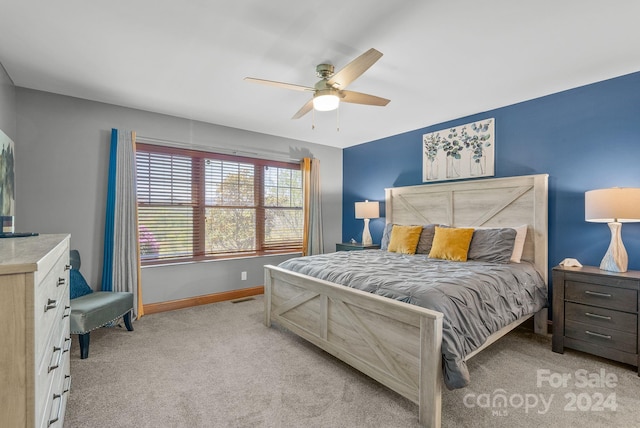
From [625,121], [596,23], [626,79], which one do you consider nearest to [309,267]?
Answer: [596,23]

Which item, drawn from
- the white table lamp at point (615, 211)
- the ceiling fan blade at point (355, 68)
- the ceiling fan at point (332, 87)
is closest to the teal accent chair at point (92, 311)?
the ceiling fan at point (332, 87)

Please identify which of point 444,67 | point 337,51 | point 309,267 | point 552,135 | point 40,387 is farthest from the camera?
point 552,135

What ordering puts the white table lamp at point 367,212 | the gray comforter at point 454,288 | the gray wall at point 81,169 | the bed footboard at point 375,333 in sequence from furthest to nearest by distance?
1. the white table lamp at point 367,212
2. the gray wall at point 81,169
3. the gray comforter at point 454,288
4. the bed footboard at point 375,333

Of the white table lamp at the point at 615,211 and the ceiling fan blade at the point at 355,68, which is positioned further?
the white table lamp at the point at 615,211

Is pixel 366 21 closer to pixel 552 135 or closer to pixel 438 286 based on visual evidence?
pixel 438 286

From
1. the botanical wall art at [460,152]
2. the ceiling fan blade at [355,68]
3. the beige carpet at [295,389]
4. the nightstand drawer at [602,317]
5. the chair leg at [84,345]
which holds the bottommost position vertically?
the beige carpet at [295,389]

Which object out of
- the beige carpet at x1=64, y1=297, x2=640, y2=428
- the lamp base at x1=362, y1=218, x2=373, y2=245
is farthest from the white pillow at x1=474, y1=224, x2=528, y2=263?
the lamp base at x1=362, y1=218, x2=373, y2=245

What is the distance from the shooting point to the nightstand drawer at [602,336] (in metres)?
2.35

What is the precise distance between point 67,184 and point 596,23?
480 centimetres

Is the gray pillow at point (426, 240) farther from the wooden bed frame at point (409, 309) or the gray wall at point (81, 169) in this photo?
the gray wall at point (81, 169)

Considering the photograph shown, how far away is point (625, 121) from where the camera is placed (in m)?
2.79

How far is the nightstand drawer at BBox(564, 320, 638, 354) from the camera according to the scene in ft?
7.70

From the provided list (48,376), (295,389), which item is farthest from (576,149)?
(48,376)

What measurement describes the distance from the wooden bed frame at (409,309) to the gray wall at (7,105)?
2669mm
